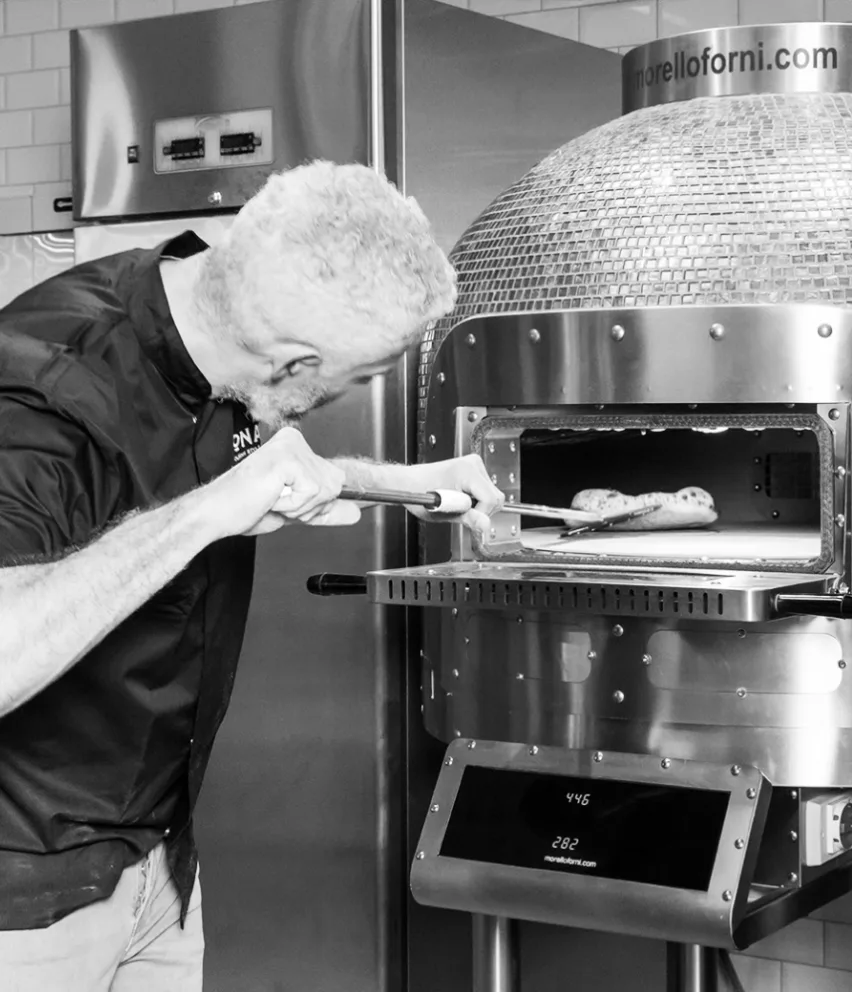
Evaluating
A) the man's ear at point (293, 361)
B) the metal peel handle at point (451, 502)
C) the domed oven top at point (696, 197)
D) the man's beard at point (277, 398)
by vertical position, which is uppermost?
the domed oven top at point (696, 197)

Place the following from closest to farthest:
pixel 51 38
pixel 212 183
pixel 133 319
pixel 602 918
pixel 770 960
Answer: pixel 133 319, pixel 602 918, pixel 212 183, pixel 770 960, pixel 51 38

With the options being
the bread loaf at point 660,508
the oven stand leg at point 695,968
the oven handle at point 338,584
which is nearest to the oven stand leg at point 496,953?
the oven stand leg at point 695,968

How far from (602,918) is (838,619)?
0.42 m

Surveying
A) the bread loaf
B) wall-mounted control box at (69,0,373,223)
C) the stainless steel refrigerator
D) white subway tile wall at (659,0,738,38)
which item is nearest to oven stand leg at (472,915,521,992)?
the stainless steel refrigerator

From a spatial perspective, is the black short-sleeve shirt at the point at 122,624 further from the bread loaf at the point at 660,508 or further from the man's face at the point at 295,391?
the bread loaf at the point at 660,508

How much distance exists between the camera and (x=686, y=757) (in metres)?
1.72

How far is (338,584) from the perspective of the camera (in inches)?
75.9

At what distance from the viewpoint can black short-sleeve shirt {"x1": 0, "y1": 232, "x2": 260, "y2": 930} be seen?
4.58 ft

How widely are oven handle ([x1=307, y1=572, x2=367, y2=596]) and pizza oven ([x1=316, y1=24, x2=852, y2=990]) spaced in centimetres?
12

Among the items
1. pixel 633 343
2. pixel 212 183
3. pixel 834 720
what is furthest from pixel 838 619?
pixel 212 183

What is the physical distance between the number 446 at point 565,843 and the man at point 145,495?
412mm

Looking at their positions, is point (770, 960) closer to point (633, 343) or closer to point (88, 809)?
point (633, 343)

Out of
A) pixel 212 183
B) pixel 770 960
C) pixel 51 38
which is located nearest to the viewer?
pixel 212 183

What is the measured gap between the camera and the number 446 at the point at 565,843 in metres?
1.72
